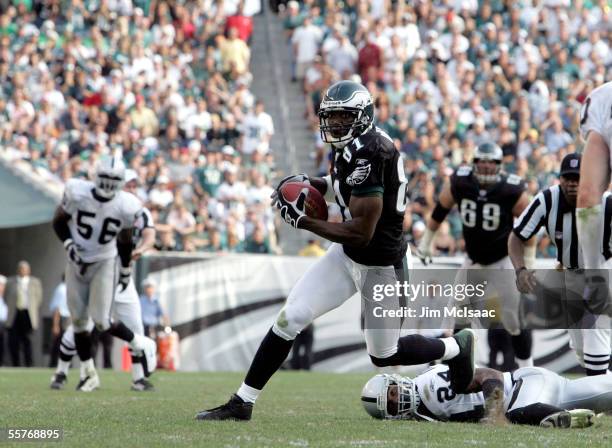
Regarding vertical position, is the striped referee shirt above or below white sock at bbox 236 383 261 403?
above

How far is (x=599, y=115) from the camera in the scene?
19.3 feet

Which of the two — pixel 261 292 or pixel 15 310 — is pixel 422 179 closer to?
pixel 261 292

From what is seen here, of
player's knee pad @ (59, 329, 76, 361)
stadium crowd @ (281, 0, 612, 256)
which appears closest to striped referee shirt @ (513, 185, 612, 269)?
player's knee pad @ (59, 329, 76, 361)

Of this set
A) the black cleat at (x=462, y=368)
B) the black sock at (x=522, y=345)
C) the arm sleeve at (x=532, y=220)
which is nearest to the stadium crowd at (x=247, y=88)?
the black sock at (x=522, y=345)

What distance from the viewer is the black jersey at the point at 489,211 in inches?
404

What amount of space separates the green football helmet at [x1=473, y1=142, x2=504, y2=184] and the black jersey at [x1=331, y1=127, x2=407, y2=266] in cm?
363

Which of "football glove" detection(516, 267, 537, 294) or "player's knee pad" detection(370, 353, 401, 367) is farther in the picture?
"football glove" detection(516, 267, 537, 294)

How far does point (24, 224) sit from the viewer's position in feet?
47.5

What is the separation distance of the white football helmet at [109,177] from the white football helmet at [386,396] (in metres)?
3.72

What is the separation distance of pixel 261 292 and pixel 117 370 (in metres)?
2.17

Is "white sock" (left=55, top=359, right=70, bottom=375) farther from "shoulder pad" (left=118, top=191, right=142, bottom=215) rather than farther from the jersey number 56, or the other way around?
"shoulder pad" (left=118, top=191, right=142, bottom=215)

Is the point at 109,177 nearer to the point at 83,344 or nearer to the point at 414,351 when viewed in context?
the point at 83,344

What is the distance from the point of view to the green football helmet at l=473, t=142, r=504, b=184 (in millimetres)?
10211

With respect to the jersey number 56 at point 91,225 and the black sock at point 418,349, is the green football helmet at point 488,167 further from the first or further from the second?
the black sock at point 418,349
